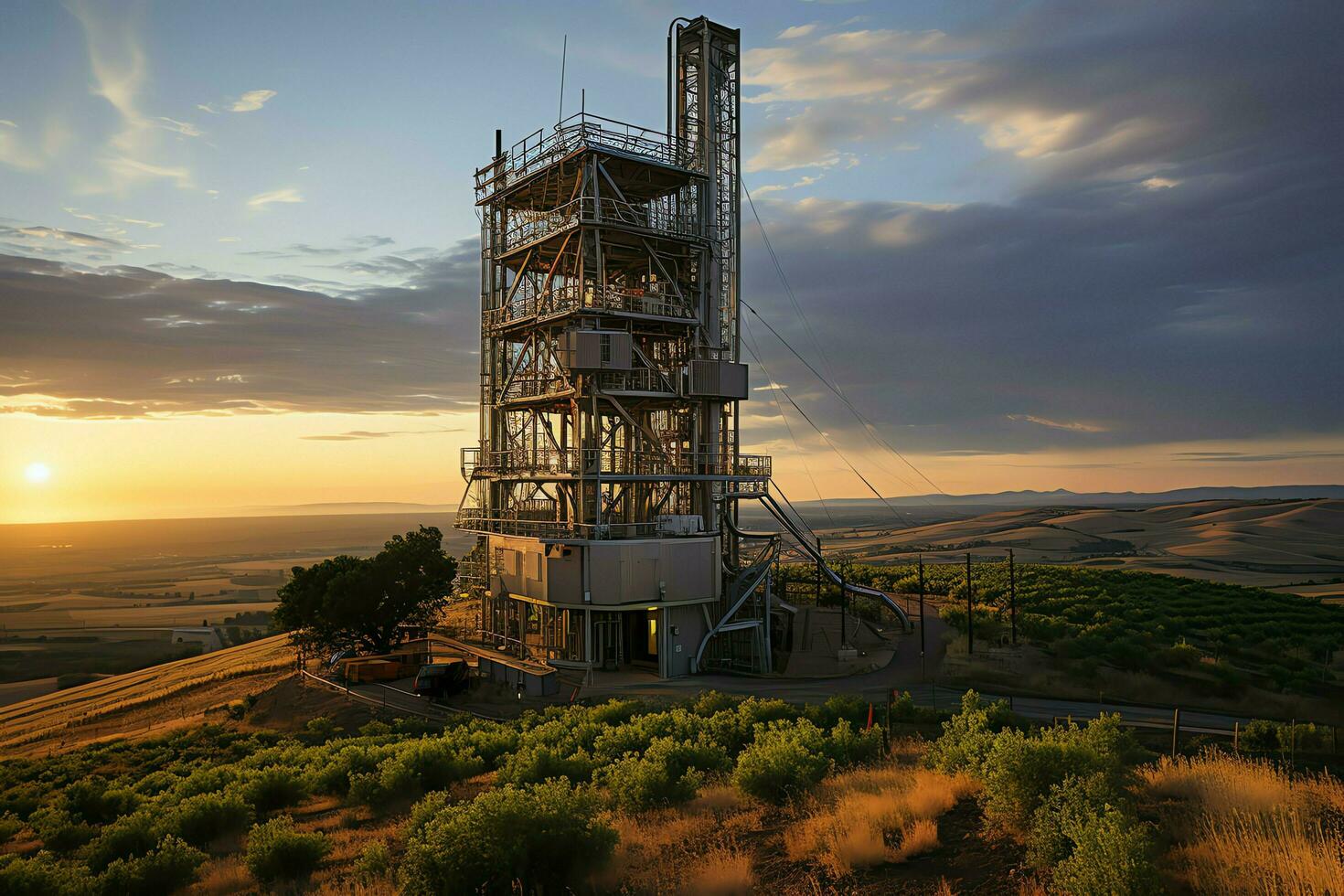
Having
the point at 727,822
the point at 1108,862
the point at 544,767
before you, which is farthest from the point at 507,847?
the point at 544,767

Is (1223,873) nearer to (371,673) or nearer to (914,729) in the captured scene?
(914,729)

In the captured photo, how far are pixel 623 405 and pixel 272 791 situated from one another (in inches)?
1087

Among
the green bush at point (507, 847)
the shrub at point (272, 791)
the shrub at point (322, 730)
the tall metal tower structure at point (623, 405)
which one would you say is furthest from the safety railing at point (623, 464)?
the green bush at point (507, 847)

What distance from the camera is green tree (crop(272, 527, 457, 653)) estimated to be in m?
38.0

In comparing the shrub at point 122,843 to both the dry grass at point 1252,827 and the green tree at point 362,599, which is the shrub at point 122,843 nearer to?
the dry grass at point 1252,827

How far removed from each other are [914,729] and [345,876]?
14.2 metres

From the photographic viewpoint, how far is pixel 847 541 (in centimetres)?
19762

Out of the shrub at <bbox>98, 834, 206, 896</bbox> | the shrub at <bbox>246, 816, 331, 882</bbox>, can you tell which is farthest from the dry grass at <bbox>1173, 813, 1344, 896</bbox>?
the shrub at <bbox>98, 834, 206, 896</bbox>

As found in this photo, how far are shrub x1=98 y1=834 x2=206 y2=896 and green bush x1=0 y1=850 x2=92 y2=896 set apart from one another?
0.27 meters

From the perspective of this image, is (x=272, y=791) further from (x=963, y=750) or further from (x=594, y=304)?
(x=594, y=304)

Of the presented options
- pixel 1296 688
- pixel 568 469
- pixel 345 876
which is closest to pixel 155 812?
pixel 345 876

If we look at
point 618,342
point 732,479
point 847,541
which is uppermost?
point 618,342

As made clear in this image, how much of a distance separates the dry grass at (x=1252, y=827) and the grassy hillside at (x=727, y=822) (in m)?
0.03

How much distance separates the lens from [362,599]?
125 feet
